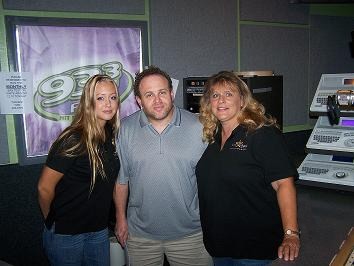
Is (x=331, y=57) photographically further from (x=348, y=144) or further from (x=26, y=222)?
(x=26, y=222)

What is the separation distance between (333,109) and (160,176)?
126cm

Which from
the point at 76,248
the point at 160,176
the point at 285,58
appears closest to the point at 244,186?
the point at 160,176

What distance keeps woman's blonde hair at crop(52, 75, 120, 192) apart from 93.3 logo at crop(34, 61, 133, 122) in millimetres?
473

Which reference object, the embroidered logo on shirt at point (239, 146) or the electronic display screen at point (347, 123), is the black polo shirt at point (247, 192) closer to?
the embroidered logo on shirt at point (239, 146)

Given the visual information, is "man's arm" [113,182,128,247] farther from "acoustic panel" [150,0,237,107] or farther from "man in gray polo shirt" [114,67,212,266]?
"acoustic panel" [150,0,237,107]

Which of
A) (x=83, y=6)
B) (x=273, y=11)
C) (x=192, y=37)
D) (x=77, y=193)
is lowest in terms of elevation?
(x=77, y=193)

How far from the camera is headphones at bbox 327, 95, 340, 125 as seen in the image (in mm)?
2152

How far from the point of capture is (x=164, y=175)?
155 centimetres

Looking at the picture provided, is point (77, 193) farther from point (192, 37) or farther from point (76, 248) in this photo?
point (192, 37)

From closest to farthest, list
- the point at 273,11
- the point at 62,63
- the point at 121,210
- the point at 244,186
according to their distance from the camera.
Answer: the point at 244,186, the point at 121,210, the point at 62,63, the point at 273,11

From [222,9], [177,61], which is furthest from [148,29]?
[222,9]

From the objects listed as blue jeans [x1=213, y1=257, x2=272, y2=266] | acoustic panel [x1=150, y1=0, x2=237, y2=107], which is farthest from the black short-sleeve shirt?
acoustic panel [x1=150, y1=0, x2=237, y2=107]

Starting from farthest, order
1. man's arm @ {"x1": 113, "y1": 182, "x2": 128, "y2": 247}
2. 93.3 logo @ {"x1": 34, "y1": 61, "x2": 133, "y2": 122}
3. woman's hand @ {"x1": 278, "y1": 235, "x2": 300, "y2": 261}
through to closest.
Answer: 93.3 logo @ {"x1": 34, "y1": 61, "x2": 133, "y2": 122} → man's arm @ {"x1": 113, "y1": 182, "x2": 128, "y2": 247} → woman's hand @ {"x1": 278, "y1": 235, "x2": 300, "y2": 261}

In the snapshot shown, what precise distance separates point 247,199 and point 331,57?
2.28 meters
